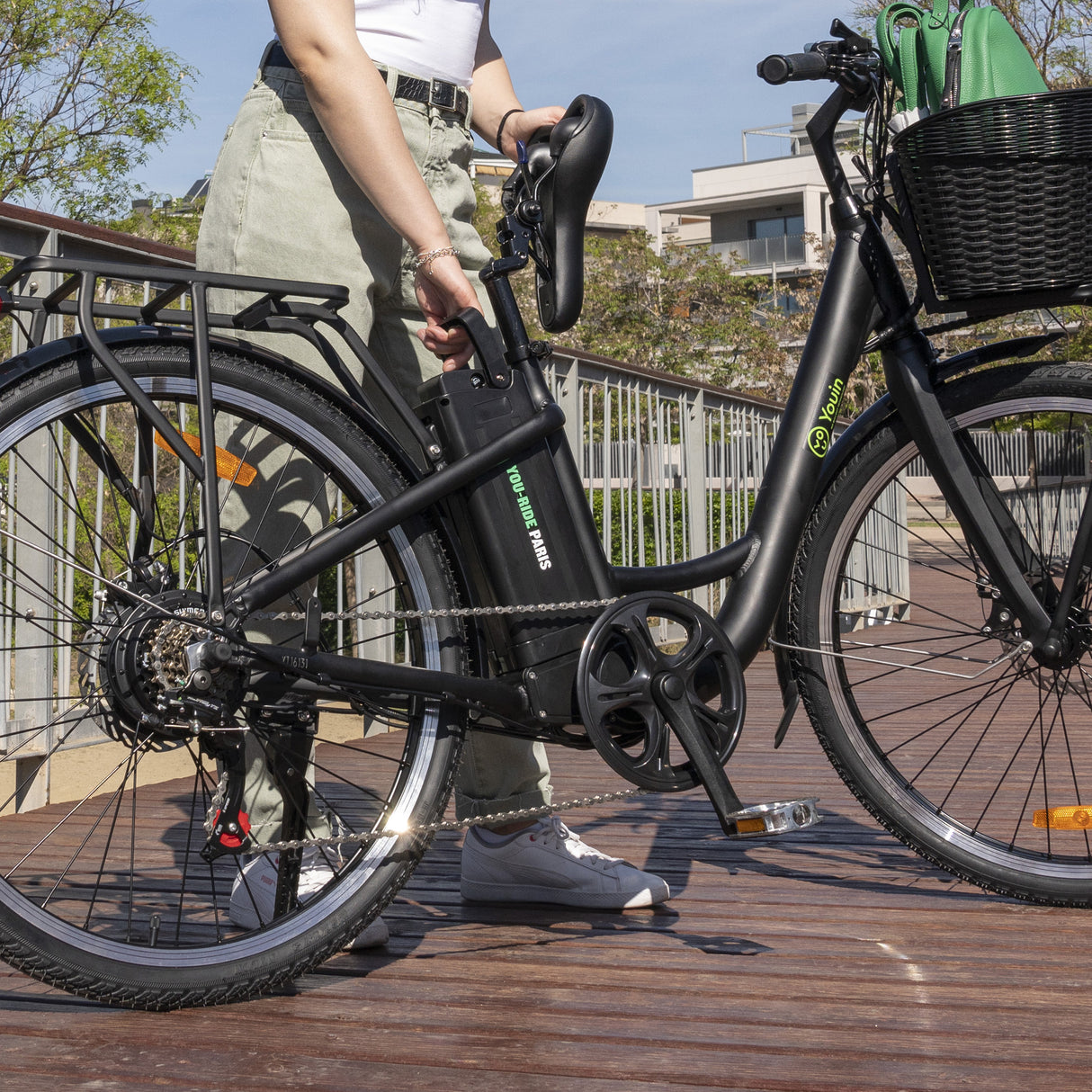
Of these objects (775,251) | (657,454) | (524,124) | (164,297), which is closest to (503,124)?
(524,124)

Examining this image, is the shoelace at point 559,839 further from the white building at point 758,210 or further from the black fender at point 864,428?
the white building at point 758,210

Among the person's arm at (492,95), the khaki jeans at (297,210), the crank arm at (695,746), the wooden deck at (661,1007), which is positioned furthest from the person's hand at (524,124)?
the wooden deck at (661,1007)

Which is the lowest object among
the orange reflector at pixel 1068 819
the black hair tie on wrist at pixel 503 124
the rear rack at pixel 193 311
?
the orange reflector at pixel 1068 819

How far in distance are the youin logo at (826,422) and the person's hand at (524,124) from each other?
657 mm

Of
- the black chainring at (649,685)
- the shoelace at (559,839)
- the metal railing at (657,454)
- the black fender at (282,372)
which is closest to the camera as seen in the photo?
the black fender at (282,372)

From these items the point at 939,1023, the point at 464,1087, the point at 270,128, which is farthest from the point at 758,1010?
the point at 270,128

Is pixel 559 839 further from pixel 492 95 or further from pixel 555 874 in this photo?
pixel 492 95

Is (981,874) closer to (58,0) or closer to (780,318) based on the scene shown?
(58,0)

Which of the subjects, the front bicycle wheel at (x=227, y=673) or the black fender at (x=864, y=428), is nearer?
the front bicycle wheel at (x=227, y=673)

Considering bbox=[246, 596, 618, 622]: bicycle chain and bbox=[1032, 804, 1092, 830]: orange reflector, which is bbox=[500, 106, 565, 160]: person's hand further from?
bbox=[1032, 804, 1092, 830]: orange reflector

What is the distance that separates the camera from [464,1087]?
1.60 meters

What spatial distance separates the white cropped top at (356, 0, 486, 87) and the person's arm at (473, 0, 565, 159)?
0.68 ft

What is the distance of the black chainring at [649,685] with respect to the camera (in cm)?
205

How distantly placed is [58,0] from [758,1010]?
1708 centimetres
